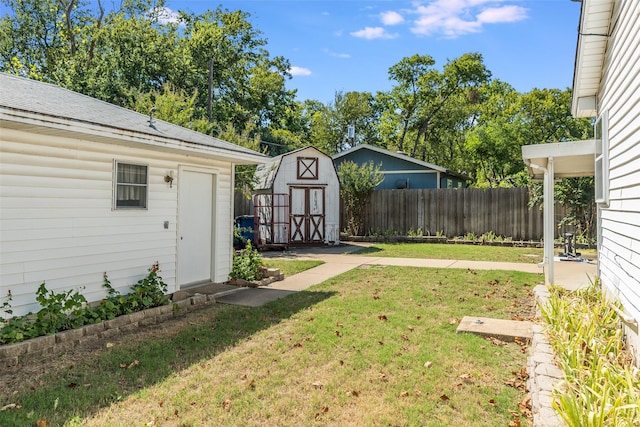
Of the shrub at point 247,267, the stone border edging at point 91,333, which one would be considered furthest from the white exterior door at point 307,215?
the stone border edging at point 91,333

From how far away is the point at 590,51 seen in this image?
566cm

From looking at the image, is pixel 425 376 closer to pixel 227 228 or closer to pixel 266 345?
pixel 266 345

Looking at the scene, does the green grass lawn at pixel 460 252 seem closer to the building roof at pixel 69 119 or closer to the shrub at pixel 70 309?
the building roof at pixel 69 119

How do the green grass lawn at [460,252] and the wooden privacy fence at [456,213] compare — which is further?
the wooden privacy fence at [456,213]

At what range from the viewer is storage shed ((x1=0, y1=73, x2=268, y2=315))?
5.03 m

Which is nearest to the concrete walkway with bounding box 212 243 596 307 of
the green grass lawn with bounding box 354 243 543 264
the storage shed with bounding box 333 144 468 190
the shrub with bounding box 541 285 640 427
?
the green grass lawn with bounding box 354 243 543 264

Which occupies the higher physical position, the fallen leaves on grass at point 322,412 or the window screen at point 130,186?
the window screen at point 130,186

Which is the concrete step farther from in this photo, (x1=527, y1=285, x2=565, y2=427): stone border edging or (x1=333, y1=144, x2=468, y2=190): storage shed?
(x1=333, y1=144, x2=468, y2=190): storage shed

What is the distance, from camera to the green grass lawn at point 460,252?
12.1 meters

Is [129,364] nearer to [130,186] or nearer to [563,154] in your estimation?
[130,186]

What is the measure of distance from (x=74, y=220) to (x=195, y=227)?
246 centimetres

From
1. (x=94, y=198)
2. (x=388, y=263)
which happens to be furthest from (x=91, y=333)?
(x=388, y=263)

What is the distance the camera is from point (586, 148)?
638 centimetres

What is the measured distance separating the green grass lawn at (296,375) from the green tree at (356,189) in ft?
37.9
